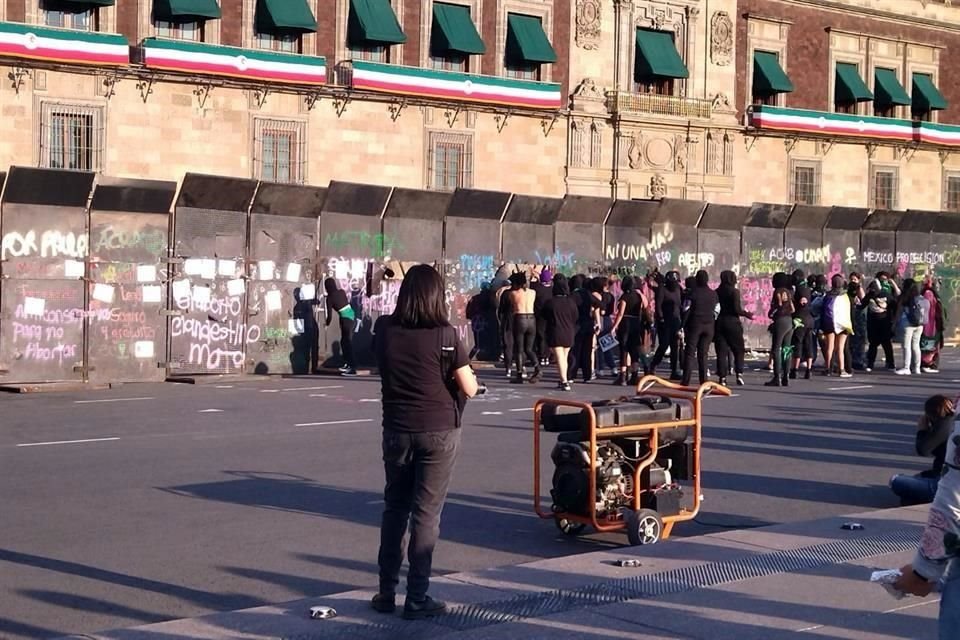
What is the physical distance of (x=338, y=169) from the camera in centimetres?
3628

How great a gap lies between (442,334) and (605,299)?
52.6ft

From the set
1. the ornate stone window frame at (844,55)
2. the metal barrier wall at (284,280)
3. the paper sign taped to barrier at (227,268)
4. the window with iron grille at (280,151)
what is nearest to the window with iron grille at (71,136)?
the window with iron grille at (280,151)

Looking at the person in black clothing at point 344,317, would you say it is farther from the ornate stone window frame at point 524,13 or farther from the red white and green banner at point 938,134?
the red white and green banner at point 938,134

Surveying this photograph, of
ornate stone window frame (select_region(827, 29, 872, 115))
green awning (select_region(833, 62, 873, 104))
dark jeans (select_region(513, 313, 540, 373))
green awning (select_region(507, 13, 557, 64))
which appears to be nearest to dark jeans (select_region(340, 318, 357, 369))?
dark jeans (select_region(513, 313, 540, 373))

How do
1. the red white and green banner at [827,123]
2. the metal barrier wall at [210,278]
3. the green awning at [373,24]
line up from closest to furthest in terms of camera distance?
the metal barrier wall at [210,278]
the green awning at [373,24]
the red white and green banner at [827,123]

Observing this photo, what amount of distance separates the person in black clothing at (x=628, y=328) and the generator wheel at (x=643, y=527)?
12974 millimetres

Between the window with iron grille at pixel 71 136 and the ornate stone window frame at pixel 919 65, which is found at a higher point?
the ornate stone window frame at pixel 919 65

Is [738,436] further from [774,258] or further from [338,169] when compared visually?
[338,169]

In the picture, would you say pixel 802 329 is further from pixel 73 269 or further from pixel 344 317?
pixel 73 269

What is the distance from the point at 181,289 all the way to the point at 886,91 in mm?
30439

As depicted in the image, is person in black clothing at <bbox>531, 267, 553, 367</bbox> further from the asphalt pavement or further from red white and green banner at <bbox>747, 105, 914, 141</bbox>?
red white and green banner at <bbox>747, 105, 914, 141</bbox>

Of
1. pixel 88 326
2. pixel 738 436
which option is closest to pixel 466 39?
pixel 88 326

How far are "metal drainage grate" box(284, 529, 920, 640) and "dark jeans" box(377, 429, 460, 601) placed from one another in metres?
0.27

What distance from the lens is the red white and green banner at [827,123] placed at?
4328 centimetres
